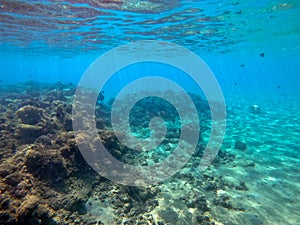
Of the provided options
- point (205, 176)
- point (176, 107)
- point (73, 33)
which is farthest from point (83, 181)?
point (73, 33)

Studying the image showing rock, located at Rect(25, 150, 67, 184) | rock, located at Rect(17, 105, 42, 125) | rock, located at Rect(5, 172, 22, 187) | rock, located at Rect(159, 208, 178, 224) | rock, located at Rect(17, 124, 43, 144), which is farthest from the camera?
rock, located at Rect(17, 105, 42, 125)

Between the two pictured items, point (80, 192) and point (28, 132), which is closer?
point (80, 192)

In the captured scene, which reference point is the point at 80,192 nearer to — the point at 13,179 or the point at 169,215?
the point at 13,179

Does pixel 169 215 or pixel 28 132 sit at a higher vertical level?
pixel 28 132

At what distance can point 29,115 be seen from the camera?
412 inches

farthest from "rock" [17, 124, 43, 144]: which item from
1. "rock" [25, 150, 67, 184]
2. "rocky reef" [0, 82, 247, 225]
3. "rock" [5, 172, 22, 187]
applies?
"rock" [5, 172, 22, 187]

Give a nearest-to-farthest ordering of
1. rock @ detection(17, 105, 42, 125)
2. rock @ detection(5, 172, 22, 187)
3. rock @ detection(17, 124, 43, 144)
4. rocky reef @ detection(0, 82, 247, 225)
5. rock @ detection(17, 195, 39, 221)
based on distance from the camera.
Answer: rock @ detection(17, 195, 39, 221), rocky reef @ detection(0, 82, 247, 225), rock @ detection(5, 172, 22, 187), rock @ detection(17, 124, 43, 144), rock @ detection(17, 105, 42, 125)

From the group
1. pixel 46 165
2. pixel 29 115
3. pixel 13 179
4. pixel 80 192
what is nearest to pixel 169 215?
pixel 80 192

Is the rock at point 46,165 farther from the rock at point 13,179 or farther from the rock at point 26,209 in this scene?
the rock at point 26,209

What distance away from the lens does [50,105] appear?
48.7 feet

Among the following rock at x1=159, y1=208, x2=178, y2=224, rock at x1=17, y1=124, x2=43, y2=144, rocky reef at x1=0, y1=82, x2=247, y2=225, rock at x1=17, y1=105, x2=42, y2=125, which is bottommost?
rock at x1=159, y1=208, x2=178, y2=224

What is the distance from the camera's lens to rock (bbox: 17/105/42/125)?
33.8 ft

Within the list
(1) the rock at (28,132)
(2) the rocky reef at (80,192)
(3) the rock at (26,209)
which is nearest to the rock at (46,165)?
(2) the rocky reef at (80,192)

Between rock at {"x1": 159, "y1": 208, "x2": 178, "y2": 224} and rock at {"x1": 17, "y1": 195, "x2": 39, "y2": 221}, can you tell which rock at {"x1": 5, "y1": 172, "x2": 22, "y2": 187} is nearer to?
rock at {"x1": 17, "y1": 195, "x2": 39, "y2": 221}
